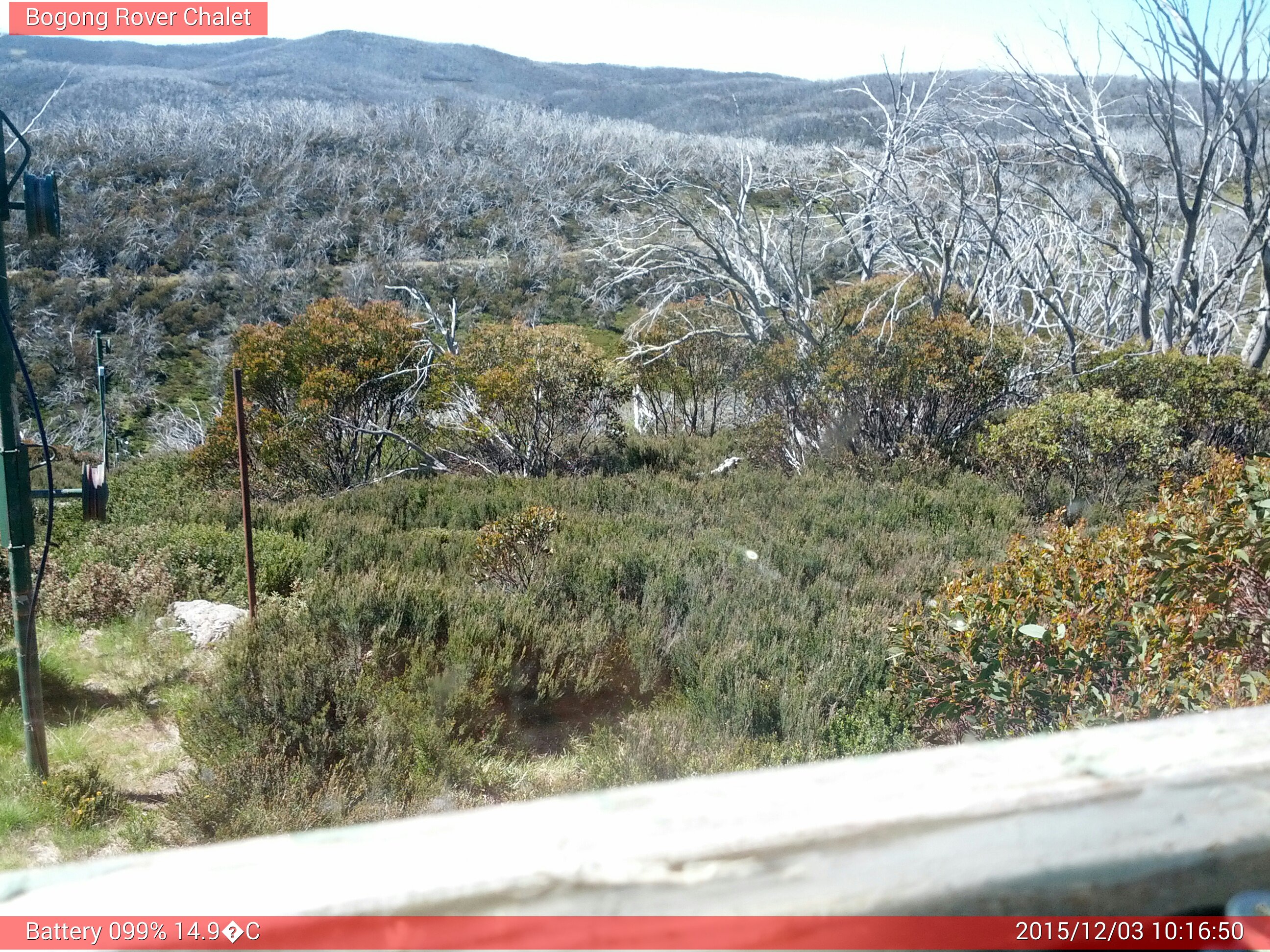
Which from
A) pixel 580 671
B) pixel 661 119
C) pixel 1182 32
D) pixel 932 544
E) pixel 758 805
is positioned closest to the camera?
pixel 758 805

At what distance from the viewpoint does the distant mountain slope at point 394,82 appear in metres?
40.3

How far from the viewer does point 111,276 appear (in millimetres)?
28031

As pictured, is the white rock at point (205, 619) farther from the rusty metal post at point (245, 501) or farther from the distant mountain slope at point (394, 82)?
the distant mountain slope at point (394, 82)

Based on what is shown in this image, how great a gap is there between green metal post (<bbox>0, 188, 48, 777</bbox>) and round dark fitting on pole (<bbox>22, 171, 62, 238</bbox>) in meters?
0.10

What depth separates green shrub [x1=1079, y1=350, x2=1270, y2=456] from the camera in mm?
8758

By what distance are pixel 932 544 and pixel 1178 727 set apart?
5912 millimetres

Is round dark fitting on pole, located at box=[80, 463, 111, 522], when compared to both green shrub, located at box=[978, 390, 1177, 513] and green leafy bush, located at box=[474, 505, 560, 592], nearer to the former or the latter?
green leafy bush, located at box=[474, 505, 560, 592]

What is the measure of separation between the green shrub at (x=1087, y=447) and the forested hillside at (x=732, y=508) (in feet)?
0.11

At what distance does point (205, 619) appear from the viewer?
5.59 meters

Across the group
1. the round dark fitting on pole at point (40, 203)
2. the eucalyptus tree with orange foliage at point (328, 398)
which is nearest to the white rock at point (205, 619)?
the round dark fitting on pole at point (40, 203)

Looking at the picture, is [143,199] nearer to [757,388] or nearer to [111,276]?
[111,276]

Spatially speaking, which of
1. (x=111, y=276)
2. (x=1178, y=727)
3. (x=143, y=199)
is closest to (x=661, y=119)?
(x=143, y=199)

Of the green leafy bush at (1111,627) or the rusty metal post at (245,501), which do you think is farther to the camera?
the rusty metal post at (245,501)

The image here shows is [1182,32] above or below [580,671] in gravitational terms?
above
